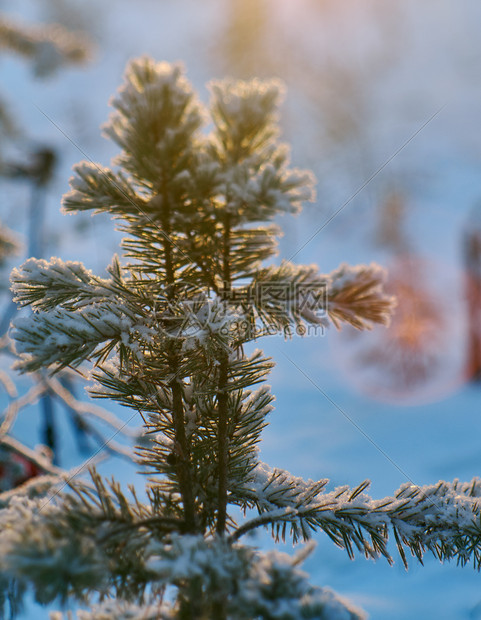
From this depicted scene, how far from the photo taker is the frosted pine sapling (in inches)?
31.9

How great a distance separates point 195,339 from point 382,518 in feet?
1.93

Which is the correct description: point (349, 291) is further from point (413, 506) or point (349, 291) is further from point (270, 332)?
point (413, 506)

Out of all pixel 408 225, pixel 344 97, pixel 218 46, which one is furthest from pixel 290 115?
pixel 408 225

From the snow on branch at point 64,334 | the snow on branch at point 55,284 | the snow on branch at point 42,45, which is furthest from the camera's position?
the snow on branch at point 42,45

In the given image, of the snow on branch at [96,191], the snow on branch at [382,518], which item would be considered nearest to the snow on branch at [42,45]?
the snow on branch at [96,191]

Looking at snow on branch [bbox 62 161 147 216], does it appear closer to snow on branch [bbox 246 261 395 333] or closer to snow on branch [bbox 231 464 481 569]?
snow on branch [bbox 246 261 395 333]

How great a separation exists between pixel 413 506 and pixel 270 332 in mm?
501

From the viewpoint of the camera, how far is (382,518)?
1024mm

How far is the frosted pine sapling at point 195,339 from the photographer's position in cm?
81

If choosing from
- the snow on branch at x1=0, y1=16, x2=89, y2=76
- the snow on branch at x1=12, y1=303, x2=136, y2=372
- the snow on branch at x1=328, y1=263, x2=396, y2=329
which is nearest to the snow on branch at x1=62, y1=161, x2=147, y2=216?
the snow on branch at x1=12, y1=303, x2=136, y2=372

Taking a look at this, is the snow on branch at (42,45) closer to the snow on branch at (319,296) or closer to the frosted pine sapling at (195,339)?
the frosted pine sapling at (195,339)

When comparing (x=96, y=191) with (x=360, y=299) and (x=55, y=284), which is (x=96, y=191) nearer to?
(x=55, y=284)

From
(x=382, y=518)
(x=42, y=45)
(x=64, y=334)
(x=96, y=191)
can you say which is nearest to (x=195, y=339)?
(x=64, y=334)

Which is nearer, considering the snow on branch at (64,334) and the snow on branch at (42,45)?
the snow on branch at (64,334)
